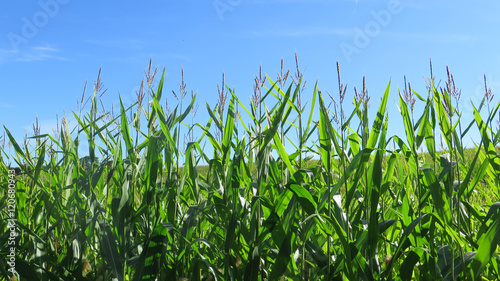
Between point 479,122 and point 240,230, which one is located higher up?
point 479,122

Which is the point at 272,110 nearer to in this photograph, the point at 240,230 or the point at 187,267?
the point at 240,230

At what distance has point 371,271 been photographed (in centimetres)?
137

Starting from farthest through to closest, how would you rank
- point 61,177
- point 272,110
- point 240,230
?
1. point 61,177
2. point 272,110
3. point 240,230

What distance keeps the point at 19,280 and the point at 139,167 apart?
751 millimetres

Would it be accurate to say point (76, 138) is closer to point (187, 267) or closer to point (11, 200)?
point (11, 200)

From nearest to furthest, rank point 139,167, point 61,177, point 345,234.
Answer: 1. point 345,234
2. point 139,167
3. point 61,177

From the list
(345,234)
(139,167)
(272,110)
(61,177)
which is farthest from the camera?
(61,177)

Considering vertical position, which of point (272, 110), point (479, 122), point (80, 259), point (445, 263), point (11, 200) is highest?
point (272, 110)

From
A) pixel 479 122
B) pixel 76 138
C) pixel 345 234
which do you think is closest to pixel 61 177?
pixel 76 138

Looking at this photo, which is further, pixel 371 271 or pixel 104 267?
pixel 104 267

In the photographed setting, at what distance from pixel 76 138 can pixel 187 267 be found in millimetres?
758

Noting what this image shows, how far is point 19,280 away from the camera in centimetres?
180

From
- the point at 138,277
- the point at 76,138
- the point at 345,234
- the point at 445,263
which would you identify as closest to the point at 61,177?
the point at 76,138

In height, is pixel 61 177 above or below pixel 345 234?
above
